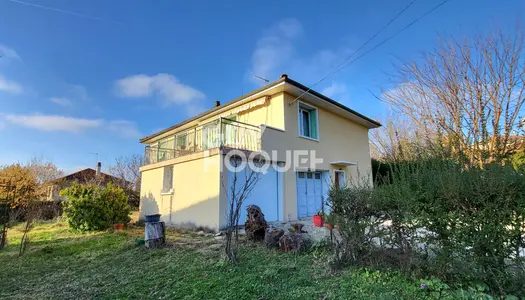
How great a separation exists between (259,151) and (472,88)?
7990mm

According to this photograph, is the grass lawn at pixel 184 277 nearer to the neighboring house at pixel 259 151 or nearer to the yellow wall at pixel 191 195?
the yellow wall at pixel 191 195

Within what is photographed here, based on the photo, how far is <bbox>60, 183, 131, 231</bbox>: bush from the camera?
11.1 metres

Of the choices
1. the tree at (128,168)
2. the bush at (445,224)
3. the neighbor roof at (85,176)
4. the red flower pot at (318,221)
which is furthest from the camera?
the tree at (128,168)

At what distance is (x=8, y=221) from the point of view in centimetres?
868

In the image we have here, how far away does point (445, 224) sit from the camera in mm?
3744

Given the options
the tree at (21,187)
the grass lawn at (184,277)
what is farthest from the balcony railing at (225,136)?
the tree at (21,187)

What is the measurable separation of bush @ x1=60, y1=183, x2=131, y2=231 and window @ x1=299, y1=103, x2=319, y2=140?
10195mm

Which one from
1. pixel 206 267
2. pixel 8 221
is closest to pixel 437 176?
pixel 206 267

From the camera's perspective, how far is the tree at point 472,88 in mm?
7442

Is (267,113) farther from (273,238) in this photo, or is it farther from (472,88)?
(472,88)

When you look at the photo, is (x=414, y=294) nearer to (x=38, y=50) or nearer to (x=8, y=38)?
(x=8, y=38)

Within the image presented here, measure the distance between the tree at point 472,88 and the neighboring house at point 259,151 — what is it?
3.38 meters

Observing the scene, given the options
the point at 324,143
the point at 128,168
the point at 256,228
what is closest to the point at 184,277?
the point at 256,228

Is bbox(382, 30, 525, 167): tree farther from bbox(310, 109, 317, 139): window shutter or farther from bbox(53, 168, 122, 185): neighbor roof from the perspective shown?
bbox(53, 168, 122, 185): neighbor roof
